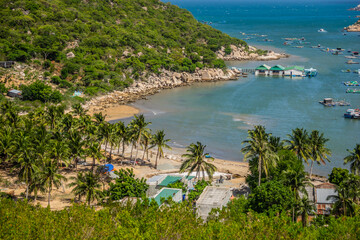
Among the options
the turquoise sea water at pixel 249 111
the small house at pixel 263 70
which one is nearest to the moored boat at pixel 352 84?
the turquoise sea water at pixel 249 111

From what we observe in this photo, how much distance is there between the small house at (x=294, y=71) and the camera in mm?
135125

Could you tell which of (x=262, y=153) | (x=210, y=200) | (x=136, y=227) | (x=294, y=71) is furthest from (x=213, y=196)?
(x=294, y=71)

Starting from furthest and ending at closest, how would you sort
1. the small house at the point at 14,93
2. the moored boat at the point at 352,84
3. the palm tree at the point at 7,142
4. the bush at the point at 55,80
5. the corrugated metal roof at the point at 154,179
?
1. the moored boat at the point at 352,84
2. the bush at the point at 55,80
3. the small house at the point at 14,93
4. the corrugated metal roof at the point at 154,179
5. the palm tree at the point at 7,142

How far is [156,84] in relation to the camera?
12119 cm

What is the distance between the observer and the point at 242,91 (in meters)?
117

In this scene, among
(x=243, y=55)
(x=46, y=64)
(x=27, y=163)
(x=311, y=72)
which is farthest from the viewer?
(x=243, y=55)

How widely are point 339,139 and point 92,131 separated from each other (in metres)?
47.3

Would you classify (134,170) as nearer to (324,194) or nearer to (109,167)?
(109,167)

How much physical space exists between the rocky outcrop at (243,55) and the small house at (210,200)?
125147 millimetres

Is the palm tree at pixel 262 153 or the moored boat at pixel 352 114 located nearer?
the palm tree at pixel 262 153

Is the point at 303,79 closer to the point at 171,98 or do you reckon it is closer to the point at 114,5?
the point at 171,98

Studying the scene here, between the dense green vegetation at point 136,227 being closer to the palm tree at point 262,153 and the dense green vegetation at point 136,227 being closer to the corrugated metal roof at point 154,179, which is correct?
the palm tree at point 262,153

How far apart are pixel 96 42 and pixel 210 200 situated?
90.4m

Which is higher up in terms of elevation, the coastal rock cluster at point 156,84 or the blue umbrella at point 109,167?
the coastal rock cluster at point 156,84
